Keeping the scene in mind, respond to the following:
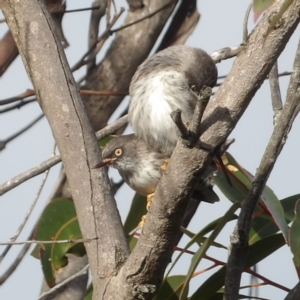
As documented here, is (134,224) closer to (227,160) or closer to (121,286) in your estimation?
(227,160)

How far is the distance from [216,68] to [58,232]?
0.86 metres

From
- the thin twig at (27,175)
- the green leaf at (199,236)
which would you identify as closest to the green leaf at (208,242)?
the green leaf at (199,236)

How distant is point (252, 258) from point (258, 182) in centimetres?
62

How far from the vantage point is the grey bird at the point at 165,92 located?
235 cm

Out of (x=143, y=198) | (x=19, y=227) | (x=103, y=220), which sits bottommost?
(x=103, y=220)

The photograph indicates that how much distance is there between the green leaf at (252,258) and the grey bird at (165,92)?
1.44 feet

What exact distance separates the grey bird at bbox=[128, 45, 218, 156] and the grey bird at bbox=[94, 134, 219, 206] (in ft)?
0.31

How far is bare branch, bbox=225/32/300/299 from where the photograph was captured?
5.30 ft

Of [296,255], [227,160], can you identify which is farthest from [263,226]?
[296,255]

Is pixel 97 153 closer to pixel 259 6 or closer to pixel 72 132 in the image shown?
pixel 72 132

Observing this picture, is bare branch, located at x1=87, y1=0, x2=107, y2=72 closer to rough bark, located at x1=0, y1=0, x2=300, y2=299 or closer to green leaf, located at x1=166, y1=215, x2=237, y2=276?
rough bark, located at x1=0, y1=0, x2=300, y2=299

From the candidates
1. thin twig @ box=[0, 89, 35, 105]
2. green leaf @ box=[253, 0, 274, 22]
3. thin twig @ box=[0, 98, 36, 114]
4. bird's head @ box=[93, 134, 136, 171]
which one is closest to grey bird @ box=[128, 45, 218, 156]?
bird's head @ box=[93, 134, 136, 171]

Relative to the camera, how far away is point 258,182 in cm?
167

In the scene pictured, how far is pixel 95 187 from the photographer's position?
189 centimetres
